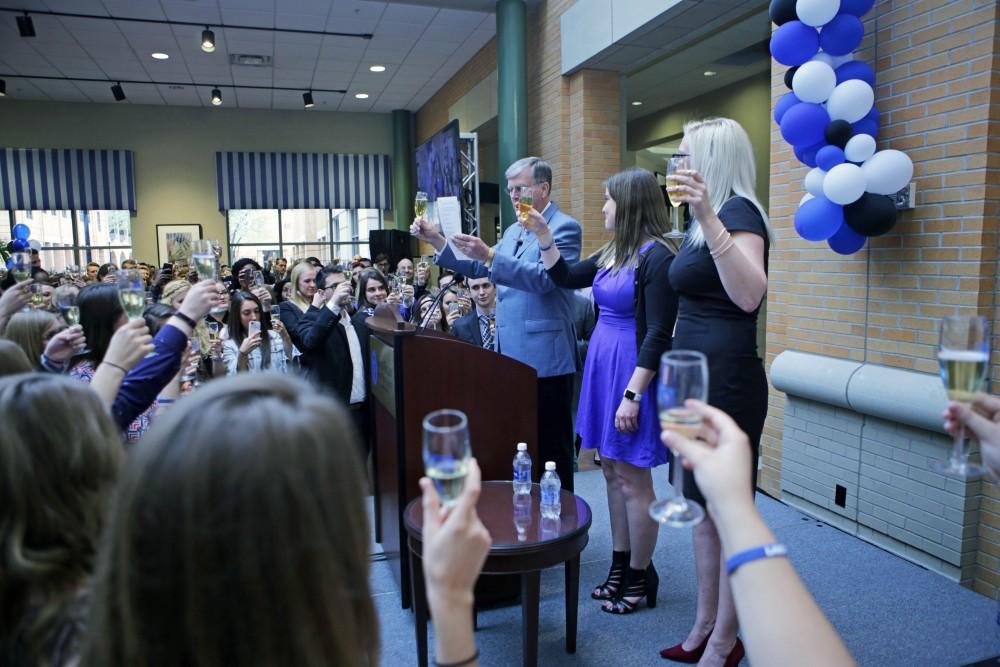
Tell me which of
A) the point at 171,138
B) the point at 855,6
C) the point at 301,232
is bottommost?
the point at 301,232

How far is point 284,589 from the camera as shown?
2.24ft

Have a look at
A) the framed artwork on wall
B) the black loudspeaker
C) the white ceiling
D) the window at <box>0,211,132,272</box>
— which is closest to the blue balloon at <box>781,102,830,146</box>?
the white ceiling

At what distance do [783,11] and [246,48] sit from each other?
7.76 metres

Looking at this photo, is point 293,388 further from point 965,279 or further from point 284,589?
point 965,279

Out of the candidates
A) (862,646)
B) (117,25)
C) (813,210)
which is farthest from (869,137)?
(117,25)

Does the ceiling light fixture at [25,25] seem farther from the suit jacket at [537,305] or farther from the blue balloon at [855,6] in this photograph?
the blue balloon at [855,6]

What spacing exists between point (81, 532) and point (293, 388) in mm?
475

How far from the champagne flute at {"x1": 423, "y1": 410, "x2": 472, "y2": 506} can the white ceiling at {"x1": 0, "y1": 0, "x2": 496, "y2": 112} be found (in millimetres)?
7112

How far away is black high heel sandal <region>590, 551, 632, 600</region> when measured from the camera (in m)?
2.73

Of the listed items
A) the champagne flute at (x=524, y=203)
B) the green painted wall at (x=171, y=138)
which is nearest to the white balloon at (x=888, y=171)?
the champagne flute at (x=524, y=203)

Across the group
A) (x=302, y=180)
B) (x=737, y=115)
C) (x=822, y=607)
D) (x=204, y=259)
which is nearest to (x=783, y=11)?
(x=822, y=607)

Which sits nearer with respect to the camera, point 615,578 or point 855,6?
point 615,578

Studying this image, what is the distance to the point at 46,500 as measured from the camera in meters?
0.96

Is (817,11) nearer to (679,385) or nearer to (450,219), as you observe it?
(450,219)
